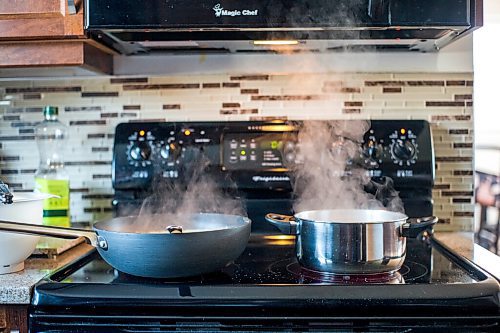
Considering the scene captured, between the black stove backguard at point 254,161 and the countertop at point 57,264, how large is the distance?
0.39 feet

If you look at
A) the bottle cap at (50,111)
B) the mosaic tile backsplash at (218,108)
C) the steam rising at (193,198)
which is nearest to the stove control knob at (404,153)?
the mosaic tile backsplash at (218,108)

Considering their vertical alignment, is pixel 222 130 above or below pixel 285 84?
below

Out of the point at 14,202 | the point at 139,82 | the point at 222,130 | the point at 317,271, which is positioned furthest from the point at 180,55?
the point at 317,271

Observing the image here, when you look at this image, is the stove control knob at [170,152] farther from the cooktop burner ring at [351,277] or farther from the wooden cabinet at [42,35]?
the cooktop burner ring at [351,277]

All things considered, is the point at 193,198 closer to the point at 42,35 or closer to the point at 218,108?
the point at 218,108

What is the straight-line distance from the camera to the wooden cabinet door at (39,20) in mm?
1327

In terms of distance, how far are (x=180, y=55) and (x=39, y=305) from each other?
2.72ft

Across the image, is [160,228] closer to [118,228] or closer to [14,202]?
[118,228]

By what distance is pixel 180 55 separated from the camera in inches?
65.2

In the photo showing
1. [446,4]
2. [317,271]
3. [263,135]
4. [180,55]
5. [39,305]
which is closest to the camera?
[39,305]

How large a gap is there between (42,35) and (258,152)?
1.80 ft

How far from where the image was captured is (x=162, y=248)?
1.05m

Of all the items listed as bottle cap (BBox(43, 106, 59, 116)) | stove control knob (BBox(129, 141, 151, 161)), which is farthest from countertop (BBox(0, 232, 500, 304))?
bottle cap (BBox(43, 106, 59, 116))

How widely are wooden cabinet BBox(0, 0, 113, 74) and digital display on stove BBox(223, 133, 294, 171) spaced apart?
15.5 inches
